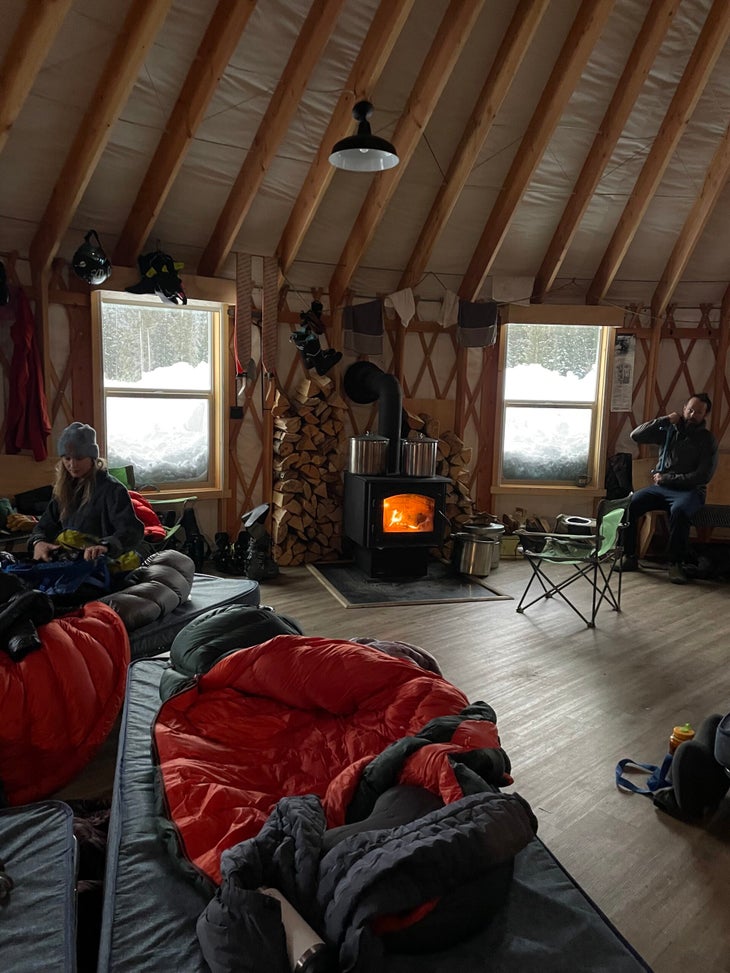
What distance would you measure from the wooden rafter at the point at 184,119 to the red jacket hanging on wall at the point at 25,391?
2.77ft

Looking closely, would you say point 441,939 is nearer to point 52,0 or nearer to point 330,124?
point 52,0

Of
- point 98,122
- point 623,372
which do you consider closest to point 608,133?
point 623,372

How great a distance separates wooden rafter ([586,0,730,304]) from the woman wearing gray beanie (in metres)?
4.79

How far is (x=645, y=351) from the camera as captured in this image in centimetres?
679

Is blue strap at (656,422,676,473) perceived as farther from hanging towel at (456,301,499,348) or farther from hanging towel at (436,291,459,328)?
hanging towel at (436,291,459,328)

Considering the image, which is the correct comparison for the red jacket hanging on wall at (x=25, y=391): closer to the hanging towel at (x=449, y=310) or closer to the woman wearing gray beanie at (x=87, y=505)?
the woman wearing gray beanie at (x=87, y=505)

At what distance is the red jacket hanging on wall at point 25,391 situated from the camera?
474cm

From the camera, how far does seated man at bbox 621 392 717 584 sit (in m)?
5.93

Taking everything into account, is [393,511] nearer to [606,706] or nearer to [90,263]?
[606,706]

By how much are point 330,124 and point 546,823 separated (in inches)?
177

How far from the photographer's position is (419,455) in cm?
551

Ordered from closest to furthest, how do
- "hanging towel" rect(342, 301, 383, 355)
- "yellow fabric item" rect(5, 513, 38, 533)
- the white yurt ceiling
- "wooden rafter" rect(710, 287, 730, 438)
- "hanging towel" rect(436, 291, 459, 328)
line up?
the white yurt ceiling
"yellow fabric item" rect(5, 513, 38, 533)
"hanging towel" rect(342, 301, 383, 355)
"hanging towel" rect(436, 291, 459, 328)
"wooden rafter" rect(710, 287, 730, 438)

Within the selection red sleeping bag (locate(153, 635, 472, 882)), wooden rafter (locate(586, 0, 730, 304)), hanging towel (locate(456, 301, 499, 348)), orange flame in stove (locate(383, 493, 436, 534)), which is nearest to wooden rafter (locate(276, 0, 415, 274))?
hanging towel (locate(456, 301, 499, 348))

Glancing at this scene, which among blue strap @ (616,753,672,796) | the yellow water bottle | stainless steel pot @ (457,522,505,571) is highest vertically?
stainless steel pot @ (457,522,505,571)
